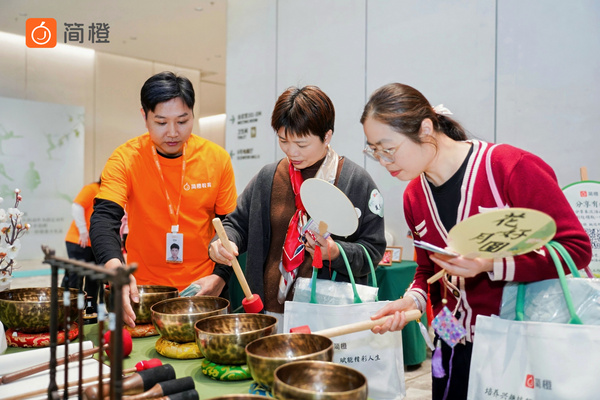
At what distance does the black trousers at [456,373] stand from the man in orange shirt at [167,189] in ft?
2.90

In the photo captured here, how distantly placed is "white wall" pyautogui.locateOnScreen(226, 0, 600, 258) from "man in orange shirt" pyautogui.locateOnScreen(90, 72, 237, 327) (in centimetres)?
223

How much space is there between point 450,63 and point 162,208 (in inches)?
106

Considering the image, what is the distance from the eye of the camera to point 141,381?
0.89 metres

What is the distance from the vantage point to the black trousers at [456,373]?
1299mm

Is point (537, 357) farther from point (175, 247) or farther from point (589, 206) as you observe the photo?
point (589, 206)

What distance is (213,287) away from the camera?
5.24 ft

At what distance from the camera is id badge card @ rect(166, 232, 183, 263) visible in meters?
1.78

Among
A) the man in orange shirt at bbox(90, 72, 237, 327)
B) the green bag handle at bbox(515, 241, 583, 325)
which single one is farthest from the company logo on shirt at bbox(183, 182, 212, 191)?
the green bag handle at bbox(515, 241, 583, 325)

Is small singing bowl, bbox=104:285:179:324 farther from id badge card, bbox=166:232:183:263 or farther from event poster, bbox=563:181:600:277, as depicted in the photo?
event poster, bbox=563:181:600:277

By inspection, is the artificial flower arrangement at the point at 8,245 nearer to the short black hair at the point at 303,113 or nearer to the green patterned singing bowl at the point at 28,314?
the green patterned singing bowl at the point at 28,314

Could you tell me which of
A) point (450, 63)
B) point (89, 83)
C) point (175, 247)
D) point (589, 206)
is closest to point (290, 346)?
point (175, 247)

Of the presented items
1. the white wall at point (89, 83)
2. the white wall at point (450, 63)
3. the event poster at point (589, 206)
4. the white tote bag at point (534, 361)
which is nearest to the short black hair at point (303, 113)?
the white tote bag at point (534, 361)

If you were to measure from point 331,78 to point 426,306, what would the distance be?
137 inches

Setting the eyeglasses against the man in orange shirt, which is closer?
the eyeglasses
